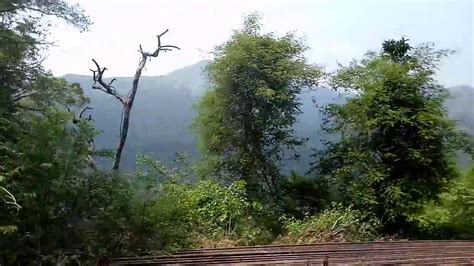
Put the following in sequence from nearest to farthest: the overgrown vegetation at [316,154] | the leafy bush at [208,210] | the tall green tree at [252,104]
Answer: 1. the leafy bush at [208,210]
2. the overgrown vegetation at [316,154]
3. the tall green tree at [252,104]

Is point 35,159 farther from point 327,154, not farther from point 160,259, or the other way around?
point 327,154

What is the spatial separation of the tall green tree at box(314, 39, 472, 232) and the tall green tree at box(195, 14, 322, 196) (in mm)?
773

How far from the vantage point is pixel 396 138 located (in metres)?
7.61

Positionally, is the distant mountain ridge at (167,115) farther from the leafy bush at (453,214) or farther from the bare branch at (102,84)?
the leafy bush at (453,214)

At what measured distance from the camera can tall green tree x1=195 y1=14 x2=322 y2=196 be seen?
773 centimetres

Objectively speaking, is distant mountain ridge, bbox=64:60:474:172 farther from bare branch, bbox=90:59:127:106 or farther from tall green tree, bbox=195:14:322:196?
tall green tree, bbox=195:14:322:196

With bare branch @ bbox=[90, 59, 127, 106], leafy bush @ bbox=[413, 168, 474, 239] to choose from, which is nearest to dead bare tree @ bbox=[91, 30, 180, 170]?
bare branch @ bbox=[90, 59, 127, 106]

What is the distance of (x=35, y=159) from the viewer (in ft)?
12.6

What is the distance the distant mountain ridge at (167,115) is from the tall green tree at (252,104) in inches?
10.2

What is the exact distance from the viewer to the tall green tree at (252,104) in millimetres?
7734

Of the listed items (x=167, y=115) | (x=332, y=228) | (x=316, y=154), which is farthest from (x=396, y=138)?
(x=167, y=115)

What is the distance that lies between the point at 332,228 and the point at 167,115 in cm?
330

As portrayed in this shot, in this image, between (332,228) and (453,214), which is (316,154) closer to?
(332,228)

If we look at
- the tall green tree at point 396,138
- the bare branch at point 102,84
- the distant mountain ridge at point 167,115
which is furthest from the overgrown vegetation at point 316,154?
the bare branch at point 102,84
